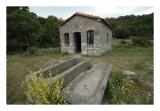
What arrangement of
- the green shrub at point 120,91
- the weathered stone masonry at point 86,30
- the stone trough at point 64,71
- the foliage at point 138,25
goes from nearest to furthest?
the stone trough at point 64,71 < the green shrub at point 120,91 < the weathered stone masonry at point 86,30 < the foliage at point 138,25

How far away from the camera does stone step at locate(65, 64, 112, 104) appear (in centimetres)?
402

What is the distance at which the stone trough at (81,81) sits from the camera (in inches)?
161

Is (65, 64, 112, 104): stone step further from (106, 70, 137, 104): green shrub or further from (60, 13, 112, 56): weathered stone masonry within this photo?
(60, 13, 112, 56): weathered stone masonry

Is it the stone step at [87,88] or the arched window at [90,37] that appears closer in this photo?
the stone step at [87,88]

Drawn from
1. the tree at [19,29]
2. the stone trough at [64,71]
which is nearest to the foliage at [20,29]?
the tree at [19,29]

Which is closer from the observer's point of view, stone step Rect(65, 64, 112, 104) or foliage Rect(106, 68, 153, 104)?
stone step Rect(65, 64, 112, 104)

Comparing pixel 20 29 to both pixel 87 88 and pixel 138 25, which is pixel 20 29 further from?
pixel 138 25

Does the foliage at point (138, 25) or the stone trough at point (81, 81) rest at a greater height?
the foliage at point (138, 25)

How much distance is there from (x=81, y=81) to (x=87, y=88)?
2.56 ft

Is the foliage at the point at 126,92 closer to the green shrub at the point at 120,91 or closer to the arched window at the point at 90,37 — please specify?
the green shrub at the point at 120,91

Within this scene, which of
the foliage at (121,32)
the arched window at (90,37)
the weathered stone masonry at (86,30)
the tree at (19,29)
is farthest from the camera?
the foliage at (121,32)

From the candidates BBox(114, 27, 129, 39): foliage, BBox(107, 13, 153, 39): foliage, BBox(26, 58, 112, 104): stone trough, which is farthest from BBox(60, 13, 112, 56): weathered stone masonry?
BBox(107, 13, 153, 39): foliage

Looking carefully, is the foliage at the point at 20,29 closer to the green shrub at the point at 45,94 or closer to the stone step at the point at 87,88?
the stone step at the point at 87,88

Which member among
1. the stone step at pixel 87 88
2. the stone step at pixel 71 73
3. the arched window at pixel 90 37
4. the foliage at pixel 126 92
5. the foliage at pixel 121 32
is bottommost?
the foliage at pixel 126 92
